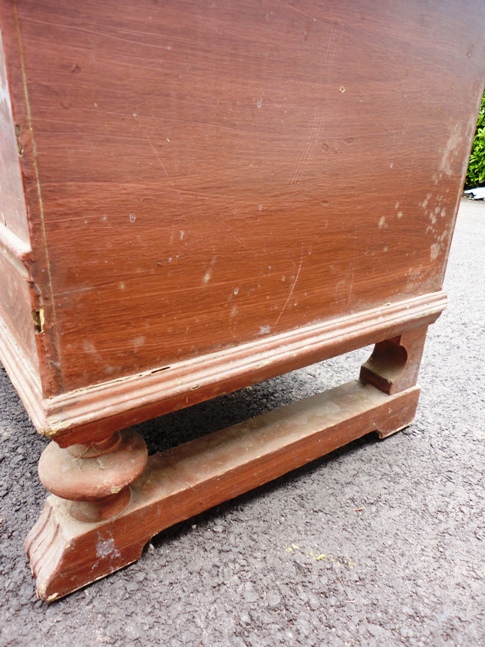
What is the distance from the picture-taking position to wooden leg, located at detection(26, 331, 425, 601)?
2.15ft

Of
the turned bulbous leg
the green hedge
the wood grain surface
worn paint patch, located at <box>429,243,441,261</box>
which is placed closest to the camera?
the wood grain surface

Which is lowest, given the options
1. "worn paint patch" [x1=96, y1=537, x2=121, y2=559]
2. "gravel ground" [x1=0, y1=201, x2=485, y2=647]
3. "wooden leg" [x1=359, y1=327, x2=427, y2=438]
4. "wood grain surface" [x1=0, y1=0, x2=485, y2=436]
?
"gravel ground" [x1=0, y1=201, x2=485, y2=647]

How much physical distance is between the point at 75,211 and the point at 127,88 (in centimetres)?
13

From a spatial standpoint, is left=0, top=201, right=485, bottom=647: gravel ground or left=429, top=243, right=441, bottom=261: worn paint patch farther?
left=429, top=243, right=441, bottom=261: worn paint patch

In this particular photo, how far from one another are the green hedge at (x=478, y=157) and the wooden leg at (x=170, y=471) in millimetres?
4085

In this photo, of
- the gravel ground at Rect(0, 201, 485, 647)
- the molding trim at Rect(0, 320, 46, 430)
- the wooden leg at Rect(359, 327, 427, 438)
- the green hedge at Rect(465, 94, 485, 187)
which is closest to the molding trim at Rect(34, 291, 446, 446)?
the molding trim at Rect(0, 320, 46, 430)

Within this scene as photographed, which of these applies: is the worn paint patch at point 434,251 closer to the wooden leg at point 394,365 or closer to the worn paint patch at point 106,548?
the wooden leg at point 394,365

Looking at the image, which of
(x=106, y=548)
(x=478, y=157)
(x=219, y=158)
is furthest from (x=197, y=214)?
(x=478, y=157)

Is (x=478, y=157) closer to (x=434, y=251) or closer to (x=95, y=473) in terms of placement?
(x=434, y=251)

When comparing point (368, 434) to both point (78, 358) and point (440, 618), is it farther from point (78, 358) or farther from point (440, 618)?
point (78, 358)

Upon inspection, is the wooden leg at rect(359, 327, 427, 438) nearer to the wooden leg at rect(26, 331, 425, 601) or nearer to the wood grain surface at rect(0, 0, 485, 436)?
the wooden leg at rect(26, 331, 425, 601)

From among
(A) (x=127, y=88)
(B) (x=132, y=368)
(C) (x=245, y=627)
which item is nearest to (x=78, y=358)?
(B) (x=132, y=368)

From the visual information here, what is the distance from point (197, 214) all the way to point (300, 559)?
547 millimetres

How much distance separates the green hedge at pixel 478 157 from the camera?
4340 mm
